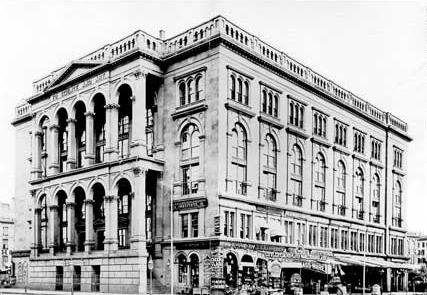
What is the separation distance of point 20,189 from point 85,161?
25478 millimetres

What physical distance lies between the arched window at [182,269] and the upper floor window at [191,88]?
14126mm

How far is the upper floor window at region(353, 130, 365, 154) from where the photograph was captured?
67438mm

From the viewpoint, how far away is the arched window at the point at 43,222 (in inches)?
2395

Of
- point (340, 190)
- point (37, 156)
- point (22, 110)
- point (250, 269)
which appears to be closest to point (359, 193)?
point (340, 190)

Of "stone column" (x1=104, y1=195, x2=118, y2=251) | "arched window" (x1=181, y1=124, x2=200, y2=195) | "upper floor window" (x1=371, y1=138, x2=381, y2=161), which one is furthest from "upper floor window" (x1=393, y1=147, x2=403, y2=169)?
"stone column" (x1=104, y1=195, x2=118, y2=251)

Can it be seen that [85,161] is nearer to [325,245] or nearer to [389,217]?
[325,245]

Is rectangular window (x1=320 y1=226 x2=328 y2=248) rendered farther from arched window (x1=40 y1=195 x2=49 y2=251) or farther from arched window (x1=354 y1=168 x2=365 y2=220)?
arched window (x1=40 y1=195 x2=49 y2=251)

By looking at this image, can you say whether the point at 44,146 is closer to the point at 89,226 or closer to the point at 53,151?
the point at 53,151

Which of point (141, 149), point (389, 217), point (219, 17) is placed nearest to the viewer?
point (219, 17)

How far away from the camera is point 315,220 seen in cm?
5769

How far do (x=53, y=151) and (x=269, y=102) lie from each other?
25.4m

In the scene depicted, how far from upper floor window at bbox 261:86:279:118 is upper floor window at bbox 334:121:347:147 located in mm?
13241

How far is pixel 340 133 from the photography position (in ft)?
211

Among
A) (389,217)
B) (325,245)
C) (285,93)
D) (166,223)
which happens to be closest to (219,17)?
(285,93)
